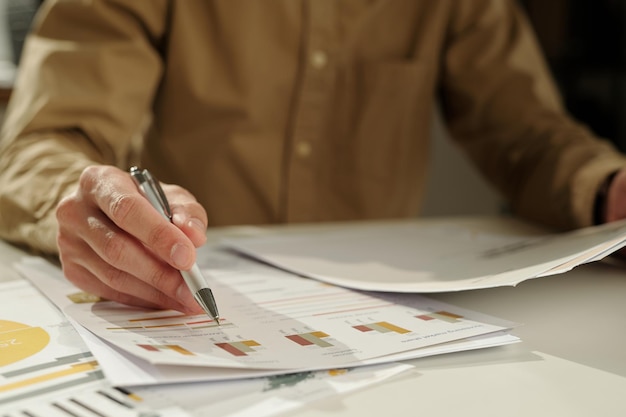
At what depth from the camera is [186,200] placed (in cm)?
52

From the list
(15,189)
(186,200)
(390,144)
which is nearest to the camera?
(186,200)

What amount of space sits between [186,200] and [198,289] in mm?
102

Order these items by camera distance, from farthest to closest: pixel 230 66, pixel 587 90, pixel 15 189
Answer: pixel 587 90
pixel 230 66
pixel 15 189

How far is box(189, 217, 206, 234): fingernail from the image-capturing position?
1.53ft

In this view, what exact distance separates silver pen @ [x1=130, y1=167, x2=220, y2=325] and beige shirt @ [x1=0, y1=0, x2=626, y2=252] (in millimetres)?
291

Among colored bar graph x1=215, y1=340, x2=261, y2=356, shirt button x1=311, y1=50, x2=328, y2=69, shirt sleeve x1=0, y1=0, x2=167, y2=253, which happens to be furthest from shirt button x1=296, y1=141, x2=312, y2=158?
colored bar graph x1=215, y1=340, x2=261, y2=356

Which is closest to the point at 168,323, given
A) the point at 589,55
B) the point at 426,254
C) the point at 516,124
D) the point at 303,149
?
the point at 426,254

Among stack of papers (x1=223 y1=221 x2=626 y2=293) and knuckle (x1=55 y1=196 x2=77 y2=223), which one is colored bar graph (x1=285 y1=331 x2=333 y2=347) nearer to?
stack of papers (x1=223 y1=221 x2=626 y2=293)

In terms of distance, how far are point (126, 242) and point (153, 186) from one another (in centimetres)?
5

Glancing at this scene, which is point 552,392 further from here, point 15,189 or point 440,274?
point 15,189

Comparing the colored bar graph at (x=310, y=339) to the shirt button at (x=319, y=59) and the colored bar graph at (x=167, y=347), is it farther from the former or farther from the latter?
the shirt button at (x=319, y=59)

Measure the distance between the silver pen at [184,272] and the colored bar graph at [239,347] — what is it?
0.12 feet

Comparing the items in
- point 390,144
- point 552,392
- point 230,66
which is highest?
point 230,66

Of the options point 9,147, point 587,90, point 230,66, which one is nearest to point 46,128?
point 9,147
